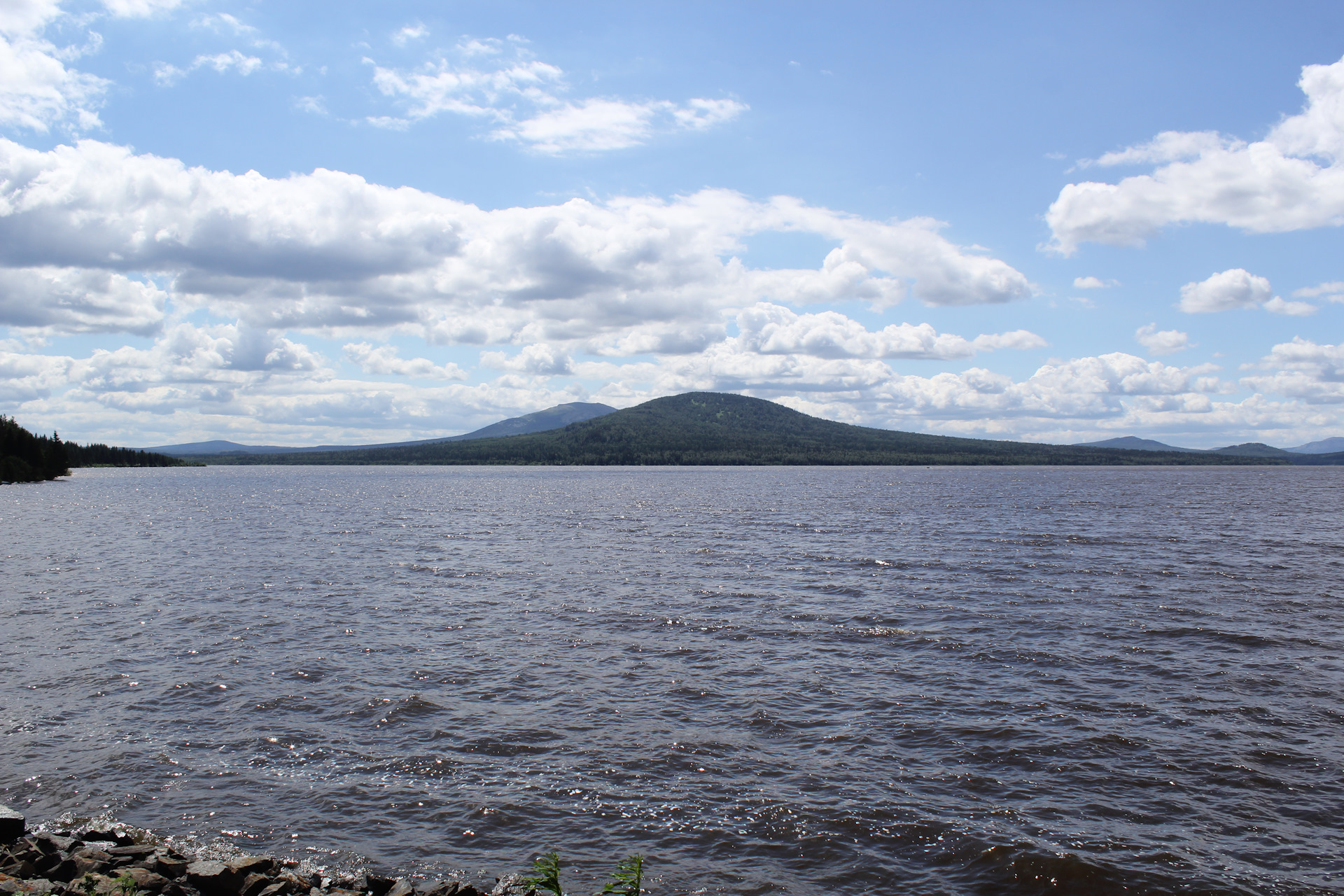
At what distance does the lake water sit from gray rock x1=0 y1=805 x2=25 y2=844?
168 cm

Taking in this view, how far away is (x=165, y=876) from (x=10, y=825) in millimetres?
3525

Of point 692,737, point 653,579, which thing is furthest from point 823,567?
point 692,737

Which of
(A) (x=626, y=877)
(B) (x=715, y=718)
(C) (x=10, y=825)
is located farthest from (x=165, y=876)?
(B) (x=715, y=718)

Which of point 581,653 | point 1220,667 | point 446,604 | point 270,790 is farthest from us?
point 446,604

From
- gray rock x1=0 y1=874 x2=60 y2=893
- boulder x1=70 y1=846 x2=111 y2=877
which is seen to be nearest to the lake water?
boulder x1=70 y1=846 x2=111 y2=877

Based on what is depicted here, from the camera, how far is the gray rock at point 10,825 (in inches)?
495

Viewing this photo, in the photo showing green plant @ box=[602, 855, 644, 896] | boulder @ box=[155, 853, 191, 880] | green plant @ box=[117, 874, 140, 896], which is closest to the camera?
green plant @ box=[602, 855, 644, 896]

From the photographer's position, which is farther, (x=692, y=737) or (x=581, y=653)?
(x=581, y=653)

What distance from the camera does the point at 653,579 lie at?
1622 inches

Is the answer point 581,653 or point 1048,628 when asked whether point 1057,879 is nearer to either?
point 581,653

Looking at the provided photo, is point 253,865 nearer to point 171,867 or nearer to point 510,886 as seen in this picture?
point 171,867

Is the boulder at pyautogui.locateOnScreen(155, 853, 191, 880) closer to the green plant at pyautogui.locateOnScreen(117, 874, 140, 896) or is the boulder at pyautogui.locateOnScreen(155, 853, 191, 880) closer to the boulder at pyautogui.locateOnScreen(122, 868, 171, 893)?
the boulder at pyautogui.locateOnScreen(122, 868, 171, 893)

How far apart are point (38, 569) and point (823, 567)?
46.8 metres

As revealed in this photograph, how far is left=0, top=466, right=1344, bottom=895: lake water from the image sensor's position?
13094 mm
